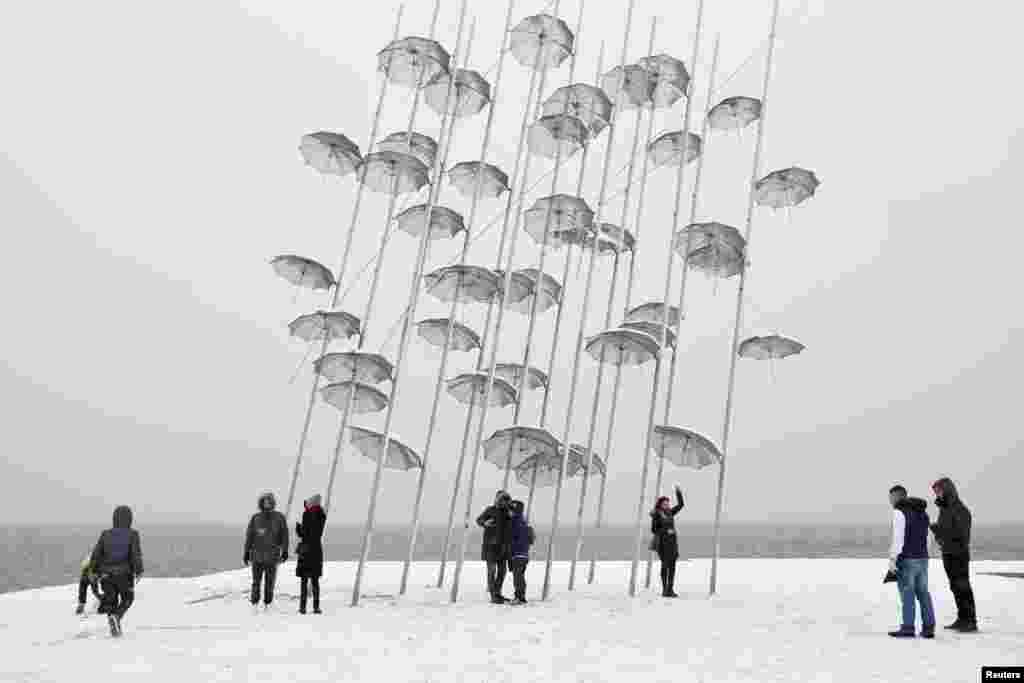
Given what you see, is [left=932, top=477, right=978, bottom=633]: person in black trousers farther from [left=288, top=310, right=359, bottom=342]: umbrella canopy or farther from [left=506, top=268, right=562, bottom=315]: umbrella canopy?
[left=288, top=310, right=359, bottom=342]: umbrella canopy

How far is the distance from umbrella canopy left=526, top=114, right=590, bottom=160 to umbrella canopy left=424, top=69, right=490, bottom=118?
159 centimetres

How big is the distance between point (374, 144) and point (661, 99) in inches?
297

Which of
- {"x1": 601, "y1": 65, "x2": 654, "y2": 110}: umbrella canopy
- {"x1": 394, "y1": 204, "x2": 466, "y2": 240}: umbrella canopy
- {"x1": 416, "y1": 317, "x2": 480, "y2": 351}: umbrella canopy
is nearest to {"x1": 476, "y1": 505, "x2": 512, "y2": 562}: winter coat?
{"x1": 416, "y1": 317, "x2": 480, "y2": 351}: umbrella canopy

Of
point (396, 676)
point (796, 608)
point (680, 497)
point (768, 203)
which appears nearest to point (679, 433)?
point (680, 497)

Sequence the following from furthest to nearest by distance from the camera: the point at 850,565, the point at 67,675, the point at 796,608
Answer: the point at 850,565
the point at 796,608
the point at 67,675

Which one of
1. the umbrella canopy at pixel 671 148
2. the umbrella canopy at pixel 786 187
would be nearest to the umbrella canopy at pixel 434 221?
the umbrella canopy at pixel 671 148

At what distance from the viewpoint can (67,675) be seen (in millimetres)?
9078

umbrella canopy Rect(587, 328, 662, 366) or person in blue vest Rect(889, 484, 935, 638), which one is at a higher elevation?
umbrella canopy Rect(587, 328, 662, 366)

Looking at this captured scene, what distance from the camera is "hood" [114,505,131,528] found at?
1119 cm

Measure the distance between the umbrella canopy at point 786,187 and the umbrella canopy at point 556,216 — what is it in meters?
3.87

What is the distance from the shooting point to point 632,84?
20.8m

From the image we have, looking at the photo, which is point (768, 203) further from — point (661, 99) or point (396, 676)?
point (396, 676)

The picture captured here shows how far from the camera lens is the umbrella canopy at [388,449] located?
16906 millimetres

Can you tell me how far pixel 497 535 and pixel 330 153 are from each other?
389 inches
